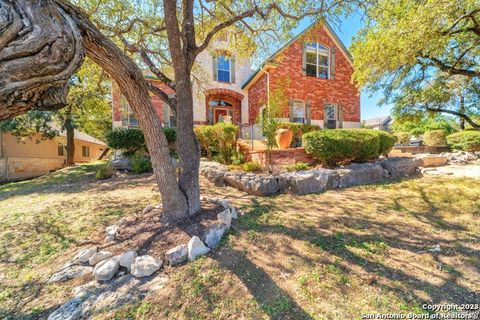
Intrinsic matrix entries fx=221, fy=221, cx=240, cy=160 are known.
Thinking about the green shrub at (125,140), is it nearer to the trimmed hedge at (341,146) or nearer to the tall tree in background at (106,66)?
the tall tree in background at (106,66)

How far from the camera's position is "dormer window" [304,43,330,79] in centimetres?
1295

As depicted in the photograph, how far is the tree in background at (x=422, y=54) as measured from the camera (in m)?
4.30

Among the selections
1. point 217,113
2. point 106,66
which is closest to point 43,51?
point 106,66

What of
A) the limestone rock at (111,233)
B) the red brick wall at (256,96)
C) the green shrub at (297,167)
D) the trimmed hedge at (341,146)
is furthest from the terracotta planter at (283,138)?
the limestone rock at (111,233)

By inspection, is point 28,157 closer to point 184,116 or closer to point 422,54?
point 184,116

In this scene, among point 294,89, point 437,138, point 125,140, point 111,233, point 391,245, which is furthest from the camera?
point 437,138

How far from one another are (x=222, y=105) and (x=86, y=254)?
12.4 m

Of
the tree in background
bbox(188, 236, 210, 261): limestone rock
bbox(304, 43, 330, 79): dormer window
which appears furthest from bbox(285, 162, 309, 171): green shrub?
bbox(304, 43, 330, 79): dormer window

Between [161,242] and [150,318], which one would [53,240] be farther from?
[150,318]

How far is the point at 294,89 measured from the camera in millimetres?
12406

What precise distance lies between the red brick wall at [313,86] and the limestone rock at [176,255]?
9719 mm

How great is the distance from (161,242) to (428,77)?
10180 mm

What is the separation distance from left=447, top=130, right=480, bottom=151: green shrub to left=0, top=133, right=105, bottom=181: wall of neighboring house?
78.1 feet

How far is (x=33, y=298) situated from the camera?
95.3 inches
